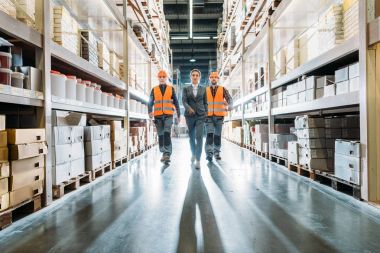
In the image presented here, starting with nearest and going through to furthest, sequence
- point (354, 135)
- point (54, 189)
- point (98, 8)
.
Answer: point (54, 189) → point (354, 135) → point (98, 8)

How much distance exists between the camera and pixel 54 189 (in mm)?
3117

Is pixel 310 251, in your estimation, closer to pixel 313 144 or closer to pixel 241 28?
pixel 313 144

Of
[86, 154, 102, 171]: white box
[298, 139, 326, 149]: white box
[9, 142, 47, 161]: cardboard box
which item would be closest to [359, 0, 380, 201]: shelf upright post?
[298, 139, 326, 149]: white box

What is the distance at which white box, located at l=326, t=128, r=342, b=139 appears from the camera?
3988 millimetres

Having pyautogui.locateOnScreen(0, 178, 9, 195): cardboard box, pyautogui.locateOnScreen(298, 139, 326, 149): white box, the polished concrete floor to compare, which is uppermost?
pyautogui.locateOnScreen(298, 139, 326, 149): white box

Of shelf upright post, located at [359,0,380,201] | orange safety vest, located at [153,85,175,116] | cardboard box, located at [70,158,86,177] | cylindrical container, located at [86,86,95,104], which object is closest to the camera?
shelf upright post, located at [359,0,380,201]

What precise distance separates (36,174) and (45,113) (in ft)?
2.04

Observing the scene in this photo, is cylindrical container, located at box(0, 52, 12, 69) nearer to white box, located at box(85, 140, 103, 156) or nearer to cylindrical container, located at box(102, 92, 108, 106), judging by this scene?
white box, located at box(85, 140, 103, 156)

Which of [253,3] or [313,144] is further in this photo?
[253,3]

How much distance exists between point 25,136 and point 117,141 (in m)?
3.05

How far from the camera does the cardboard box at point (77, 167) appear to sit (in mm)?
3486

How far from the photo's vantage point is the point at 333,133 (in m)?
3.99

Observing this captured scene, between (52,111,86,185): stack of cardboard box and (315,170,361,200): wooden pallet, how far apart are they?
316 cm

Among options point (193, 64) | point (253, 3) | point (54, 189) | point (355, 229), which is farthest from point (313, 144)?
point (193, 64)
